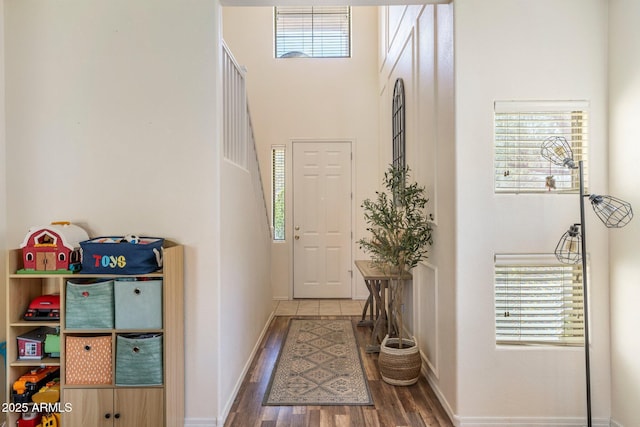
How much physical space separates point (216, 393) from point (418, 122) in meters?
2.47

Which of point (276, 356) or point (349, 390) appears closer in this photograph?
point (349, 390)

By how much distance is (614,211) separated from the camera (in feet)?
6.73

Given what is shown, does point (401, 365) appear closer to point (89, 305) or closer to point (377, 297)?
point (377, 297)

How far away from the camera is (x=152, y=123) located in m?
2.26

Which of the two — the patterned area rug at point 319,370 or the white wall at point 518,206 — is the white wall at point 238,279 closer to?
the patterned area rug at point 319,370

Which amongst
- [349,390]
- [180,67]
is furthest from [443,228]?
[180,67]

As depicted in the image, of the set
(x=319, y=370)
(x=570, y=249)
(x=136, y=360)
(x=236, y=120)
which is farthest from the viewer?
(x=319, y=370)

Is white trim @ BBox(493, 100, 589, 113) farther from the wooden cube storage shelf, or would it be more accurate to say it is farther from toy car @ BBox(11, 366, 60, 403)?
toy car @ BBox(11, 366, 60, 403)

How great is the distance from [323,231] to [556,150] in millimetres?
3605

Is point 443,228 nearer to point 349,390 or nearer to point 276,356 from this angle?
point 349,390

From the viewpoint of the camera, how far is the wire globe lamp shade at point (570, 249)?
2133 mm

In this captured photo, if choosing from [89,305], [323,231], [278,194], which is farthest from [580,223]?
[278,194]

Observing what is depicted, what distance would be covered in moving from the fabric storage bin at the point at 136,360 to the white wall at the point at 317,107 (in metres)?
3.44

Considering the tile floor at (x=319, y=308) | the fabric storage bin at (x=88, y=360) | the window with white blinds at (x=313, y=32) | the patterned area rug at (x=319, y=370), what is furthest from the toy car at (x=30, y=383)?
the window with white blinds at (x=313, y=32)
